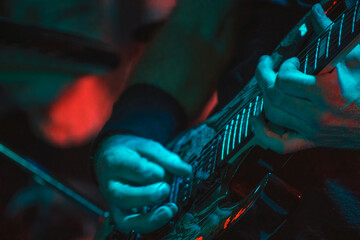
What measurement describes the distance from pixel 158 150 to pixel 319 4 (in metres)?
0.33

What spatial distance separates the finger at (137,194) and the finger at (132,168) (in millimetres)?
18

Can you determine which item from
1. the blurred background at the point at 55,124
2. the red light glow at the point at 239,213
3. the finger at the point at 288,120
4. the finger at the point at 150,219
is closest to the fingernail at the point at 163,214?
the finger at the point at 150,219

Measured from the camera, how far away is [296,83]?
1.12 ft

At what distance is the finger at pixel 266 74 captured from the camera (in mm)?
389

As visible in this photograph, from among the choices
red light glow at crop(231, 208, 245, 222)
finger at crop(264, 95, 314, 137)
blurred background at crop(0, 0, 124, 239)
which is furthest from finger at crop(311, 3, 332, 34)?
blurred background at crop(0, 0, 124, 239)

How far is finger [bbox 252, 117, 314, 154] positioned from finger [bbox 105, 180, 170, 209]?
21cm

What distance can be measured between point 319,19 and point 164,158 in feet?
1.04

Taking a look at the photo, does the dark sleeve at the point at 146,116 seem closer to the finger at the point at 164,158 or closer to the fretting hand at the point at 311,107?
the finger at the point at 164,158

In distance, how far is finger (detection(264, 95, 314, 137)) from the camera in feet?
1.21

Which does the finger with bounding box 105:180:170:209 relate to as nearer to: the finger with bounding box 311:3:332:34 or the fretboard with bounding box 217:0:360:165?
the fretboard with bounding box 217:0:360:165

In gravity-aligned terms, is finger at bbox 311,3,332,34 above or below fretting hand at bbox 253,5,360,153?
above

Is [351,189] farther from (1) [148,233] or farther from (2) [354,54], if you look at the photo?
(1) [148,233]

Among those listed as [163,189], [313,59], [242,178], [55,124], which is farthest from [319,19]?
[55,124]

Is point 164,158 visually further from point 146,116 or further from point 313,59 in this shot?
point 313,59
